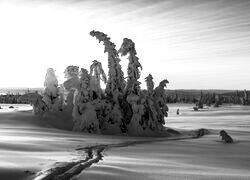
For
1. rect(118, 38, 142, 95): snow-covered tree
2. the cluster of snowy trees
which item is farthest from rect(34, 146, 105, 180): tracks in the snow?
rect(118, 38, 142, 95): snow-covered tree

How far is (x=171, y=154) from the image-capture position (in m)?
16.8

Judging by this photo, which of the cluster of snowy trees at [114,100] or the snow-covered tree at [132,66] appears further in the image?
the snow-covered tree at [132,66]

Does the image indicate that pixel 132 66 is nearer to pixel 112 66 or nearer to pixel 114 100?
pixel 112 66

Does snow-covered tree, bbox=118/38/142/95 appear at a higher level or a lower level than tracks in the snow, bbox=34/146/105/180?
higher

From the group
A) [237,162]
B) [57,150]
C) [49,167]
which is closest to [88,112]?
[57,150]

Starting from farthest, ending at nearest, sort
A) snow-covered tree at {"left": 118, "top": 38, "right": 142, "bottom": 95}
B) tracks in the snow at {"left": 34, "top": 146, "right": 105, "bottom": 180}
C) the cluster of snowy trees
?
snow-covered tree at {"left": 118, "top": 38, "right": 142, "bottom": 95}
the cluster of snowy trees
tracks in the snow at {"left": 34, "top": 146, "right": 105, "bottom": 180}

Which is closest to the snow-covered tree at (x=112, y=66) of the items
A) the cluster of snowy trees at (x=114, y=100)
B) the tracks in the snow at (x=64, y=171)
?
the cluster of snowy trees at (x=114, y=100)

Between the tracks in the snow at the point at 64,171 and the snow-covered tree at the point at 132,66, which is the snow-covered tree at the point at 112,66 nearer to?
the snow-covered tree at the point at 132,66

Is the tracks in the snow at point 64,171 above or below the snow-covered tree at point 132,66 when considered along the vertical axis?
below

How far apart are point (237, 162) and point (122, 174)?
232 inches

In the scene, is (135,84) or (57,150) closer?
(57,150)

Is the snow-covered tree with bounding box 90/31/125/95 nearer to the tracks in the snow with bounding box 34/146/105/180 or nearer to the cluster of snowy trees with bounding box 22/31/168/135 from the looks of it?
the cluster of snowy trees with bounding box 22/31/168/135

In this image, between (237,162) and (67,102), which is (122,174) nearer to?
(237,162)

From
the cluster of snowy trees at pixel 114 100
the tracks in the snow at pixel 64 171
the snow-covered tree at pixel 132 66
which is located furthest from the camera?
the snow-covered tree at pixel 132 66
